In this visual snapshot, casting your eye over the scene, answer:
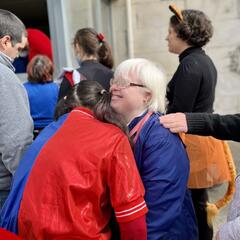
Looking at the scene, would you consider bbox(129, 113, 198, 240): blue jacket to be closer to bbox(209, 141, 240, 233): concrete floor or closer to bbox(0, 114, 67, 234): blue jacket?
bbox(0, 114, 67, 234): blue jacket

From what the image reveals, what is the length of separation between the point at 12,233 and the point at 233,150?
4.46 m

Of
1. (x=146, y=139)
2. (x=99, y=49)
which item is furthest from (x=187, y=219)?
(x=99, y=49)

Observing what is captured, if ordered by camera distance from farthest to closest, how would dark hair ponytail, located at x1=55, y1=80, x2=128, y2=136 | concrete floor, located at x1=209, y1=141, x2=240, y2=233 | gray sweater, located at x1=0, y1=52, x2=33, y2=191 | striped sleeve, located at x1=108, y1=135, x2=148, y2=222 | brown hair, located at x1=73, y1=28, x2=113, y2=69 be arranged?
concrete floor, located at x1=209, y1=141, x2=240, y2=233 < brown hair, located at x1=73, y1=28, x2=113, y2=69 < gray sweater, located at x1=0, y1=52, x2=33, y2=191 < dark hair ponytail, located at x1=55, y1=80, x2=128, y2=136 < striped sleeve, located at x1=108, y1=135, x2=148, y2=222

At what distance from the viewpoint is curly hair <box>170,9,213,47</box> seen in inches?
108

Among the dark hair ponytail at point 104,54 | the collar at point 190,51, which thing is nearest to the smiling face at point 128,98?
the collar at point 190,51

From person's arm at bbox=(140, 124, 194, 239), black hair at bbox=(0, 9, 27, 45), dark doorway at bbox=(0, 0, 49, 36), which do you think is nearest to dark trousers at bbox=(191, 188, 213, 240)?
person's arm at bbox=(140, 124, 194, 239)

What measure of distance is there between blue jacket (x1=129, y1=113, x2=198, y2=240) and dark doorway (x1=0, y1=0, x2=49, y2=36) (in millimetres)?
6342

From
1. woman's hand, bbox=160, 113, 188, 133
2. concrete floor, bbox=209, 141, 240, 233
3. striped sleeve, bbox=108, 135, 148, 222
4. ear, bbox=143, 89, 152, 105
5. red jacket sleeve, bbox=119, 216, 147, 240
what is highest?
ear, bbox=143, 89, 152, 105

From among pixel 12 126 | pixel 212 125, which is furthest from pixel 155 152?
pixel 12 126

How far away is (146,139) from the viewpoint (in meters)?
1.68

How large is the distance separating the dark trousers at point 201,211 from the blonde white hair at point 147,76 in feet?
3.56

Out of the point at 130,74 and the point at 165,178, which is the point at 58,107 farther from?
the point at 165,178

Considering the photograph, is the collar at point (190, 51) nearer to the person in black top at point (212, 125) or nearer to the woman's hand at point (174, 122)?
the person in black top at point (212, 125)

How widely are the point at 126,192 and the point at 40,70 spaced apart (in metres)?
2.73
